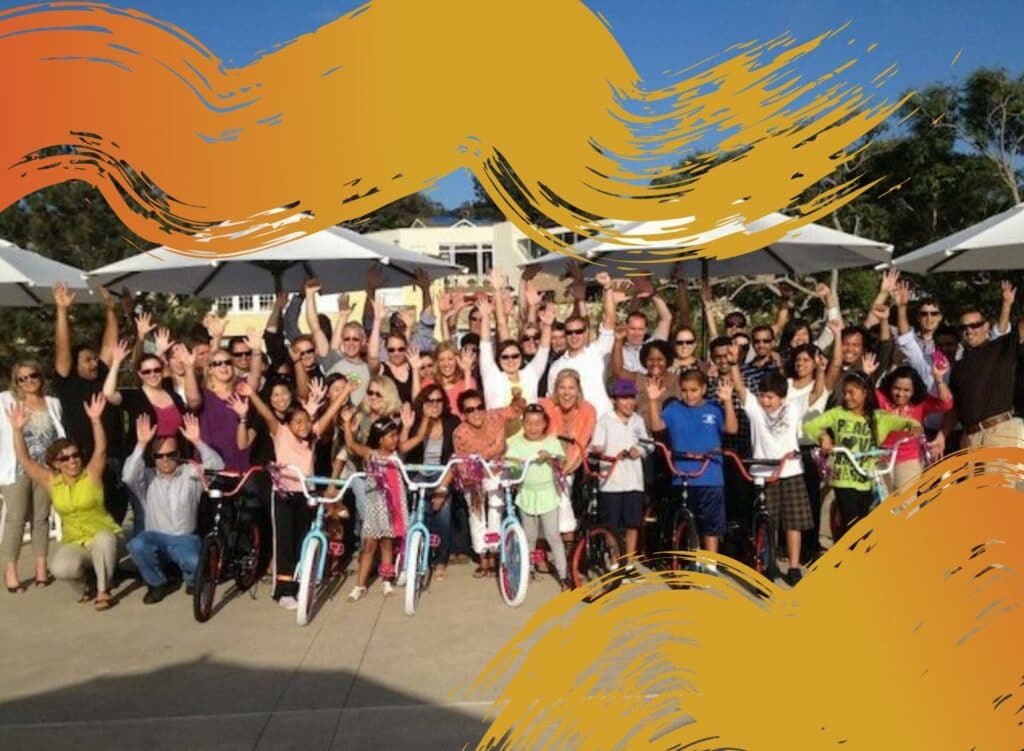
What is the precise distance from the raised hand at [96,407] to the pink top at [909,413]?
483cm

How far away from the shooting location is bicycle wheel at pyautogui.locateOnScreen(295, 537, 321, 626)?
5.25 m

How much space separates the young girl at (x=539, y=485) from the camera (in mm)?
5719

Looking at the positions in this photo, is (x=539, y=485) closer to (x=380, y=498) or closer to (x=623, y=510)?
(x=623, y=510)

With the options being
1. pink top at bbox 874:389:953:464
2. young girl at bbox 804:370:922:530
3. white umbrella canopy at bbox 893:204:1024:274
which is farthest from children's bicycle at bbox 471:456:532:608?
white umbrella canopy at bbox 893:204:1024:274

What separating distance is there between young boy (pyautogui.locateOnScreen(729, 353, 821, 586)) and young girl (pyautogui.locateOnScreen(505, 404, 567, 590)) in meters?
1.24

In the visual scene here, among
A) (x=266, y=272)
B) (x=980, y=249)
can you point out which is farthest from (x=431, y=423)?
(x=980, y=249)

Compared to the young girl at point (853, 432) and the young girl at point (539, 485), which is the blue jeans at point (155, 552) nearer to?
the young girl at point (539, 485)

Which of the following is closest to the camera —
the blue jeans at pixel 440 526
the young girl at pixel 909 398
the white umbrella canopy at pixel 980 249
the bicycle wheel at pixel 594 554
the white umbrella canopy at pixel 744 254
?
the white umbrella canopy at pixel 744 254

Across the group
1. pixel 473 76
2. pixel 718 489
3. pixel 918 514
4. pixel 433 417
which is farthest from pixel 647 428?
pixel 473 76

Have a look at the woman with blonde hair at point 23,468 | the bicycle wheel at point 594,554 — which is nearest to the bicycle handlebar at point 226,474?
the woman with blonde hair at point 23,468

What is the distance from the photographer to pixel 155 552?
5980mm

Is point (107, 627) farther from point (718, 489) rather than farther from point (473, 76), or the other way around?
point (473, 76)

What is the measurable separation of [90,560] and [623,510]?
11.7 ft

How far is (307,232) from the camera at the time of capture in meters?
2.76
